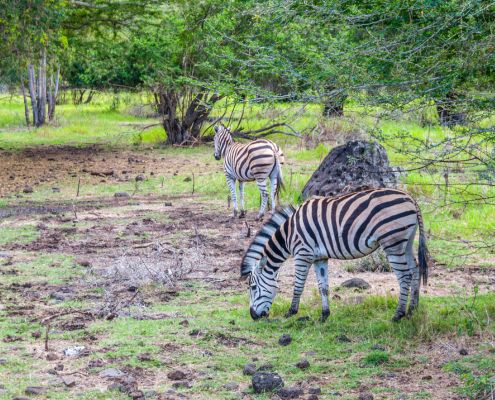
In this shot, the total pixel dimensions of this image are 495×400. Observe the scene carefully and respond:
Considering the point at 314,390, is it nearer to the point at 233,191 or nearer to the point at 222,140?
the point at 233,191

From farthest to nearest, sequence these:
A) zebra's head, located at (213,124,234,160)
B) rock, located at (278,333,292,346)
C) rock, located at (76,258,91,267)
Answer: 1. zebra's head, located at (213,124,234,160)
2. rock, located at (76,258,91,267)
3. rock, located at (278,333,292,346)

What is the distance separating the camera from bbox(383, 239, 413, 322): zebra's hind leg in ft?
25.6

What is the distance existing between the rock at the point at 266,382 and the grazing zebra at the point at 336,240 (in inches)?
73.8

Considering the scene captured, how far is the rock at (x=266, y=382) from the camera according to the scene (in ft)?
20.3

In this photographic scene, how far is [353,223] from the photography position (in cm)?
791

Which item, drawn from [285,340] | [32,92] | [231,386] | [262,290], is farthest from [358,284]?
[32,92]

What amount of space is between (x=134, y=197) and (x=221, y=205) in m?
2.08

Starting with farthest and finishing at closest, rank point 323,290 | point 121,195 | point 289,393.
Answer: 1. point 121,195
2. point 323,290
3. point 289,393

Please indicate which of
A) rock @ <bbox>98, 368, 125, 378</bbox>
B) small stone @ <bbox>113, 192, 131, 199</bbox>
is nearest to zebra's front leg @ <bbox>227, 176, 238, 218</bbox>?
small stone @ <bbox>113, 192, 131, 199</bbox>

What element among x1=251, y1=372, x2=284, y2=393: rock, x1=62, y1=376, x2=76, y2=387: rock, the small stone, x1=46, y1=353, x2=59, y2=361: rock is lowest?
the small stone

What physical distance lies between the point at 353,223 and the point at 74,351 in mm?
2802

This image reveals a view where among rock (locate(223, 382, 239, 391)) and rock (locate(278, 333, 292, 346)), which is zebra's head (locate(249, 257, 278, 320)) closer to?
rock (locate(278, 333, 292, 346))

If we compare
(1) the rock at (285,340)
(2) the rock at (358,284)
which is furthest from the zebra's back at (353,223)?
(2) the rock at (358,284)

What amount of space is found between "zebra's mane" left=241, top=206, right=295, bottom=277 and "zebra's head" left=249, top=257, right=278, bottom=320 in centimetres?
19
